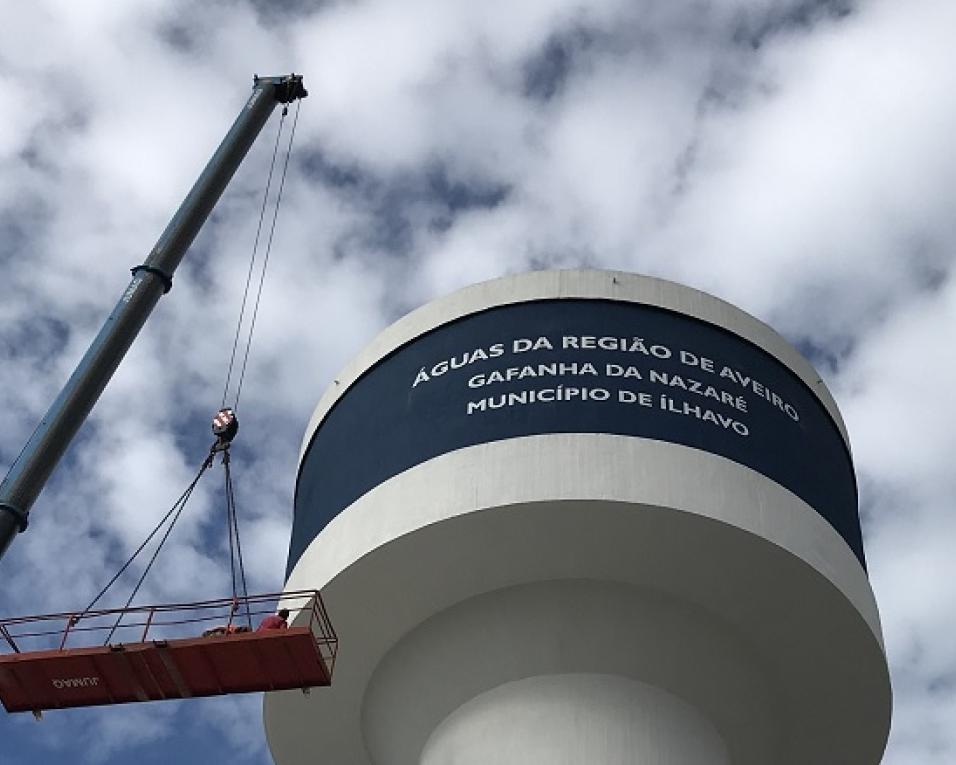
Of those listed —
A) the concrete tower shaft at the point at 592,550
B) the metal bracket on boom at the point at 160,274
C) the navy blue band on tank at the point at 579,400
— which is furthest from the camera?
the metal bracket on boom at the point at 160,274

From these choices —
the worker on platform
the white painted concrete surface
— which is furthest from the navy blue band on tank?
the white painted concrete surface

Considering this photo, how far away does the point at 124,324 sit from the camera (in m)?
21.0

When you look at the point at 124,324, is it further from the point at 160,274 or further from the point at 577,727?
the point at 577,727

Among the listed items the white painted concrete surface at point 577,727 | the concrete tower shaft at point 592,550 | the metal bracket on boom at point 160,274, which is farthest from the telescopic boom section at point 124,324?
the white painted concrete surface at point 577,727

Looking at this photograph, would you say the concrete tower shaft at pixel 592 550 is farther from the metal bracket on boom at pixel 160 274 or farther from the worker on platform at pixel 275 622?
the metal bracket on boom at pixel 160 274

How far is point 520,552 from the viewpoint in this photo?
1661 centimetres

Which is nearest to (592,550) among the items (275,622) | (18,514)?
(275,622)

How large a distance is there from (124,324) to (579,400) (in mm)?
7838

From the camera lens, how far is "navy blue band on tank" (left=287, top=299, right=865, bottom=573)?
17078mm

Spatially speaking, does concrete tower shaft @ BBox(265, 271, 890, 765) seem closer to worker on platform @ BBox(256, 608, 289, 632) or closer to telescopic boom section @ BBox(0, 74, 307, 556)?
worker on platform @ BBox(256, 608, 289, 632)

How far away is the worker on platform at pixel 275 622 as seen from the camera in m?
16.4

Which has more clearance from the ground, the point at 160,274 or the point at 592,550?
the point at 160,274

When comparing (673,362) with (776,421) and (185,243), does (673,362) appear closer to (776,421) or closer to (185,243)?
(776,421)

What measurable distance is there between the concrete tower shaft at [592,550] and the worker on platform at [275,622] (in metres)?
0.70
